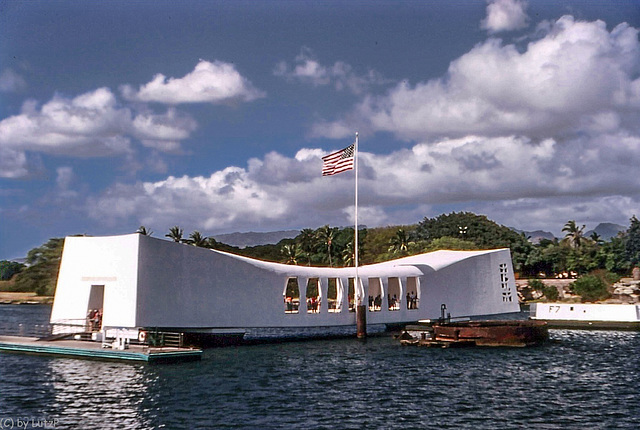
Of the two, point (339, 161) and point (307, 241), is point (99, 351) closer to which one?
point (339, 161)

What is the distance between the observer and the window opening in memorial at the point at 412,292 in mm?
47125

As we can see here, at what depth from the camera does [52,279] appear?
111m

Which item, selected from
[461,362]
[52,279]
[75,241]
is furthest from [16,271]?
[461,362]

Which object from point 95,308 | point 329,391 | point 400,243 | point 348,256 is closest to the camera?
point 329,391

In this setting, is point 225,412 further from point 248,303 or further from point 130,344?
point 248,303

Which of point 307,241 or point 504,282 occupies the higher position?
point 307,241

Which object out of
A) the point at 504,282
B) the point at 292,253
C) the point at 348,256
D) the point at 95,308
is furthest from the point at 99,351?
the point at 348,256

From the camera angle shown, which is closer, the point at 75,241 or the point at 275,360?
the point at 275,360

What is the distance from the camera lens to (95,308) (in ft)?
117

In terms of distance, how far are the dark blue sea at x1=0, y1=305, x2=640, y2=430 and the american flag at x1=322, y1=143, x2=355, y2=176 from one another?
11.5 m

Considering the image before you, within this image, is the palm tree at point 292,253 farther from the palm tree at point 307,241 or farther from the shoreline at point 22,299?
the shoreline at point 22,299

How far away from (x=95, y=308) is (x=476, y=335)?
22117mm

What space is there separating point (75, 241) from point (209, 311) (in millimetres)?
8032

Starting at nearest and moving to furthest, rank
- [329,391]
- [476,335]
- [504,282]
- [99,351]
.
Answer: [329,391]
[99,351]
[476,335]
[504,282]
